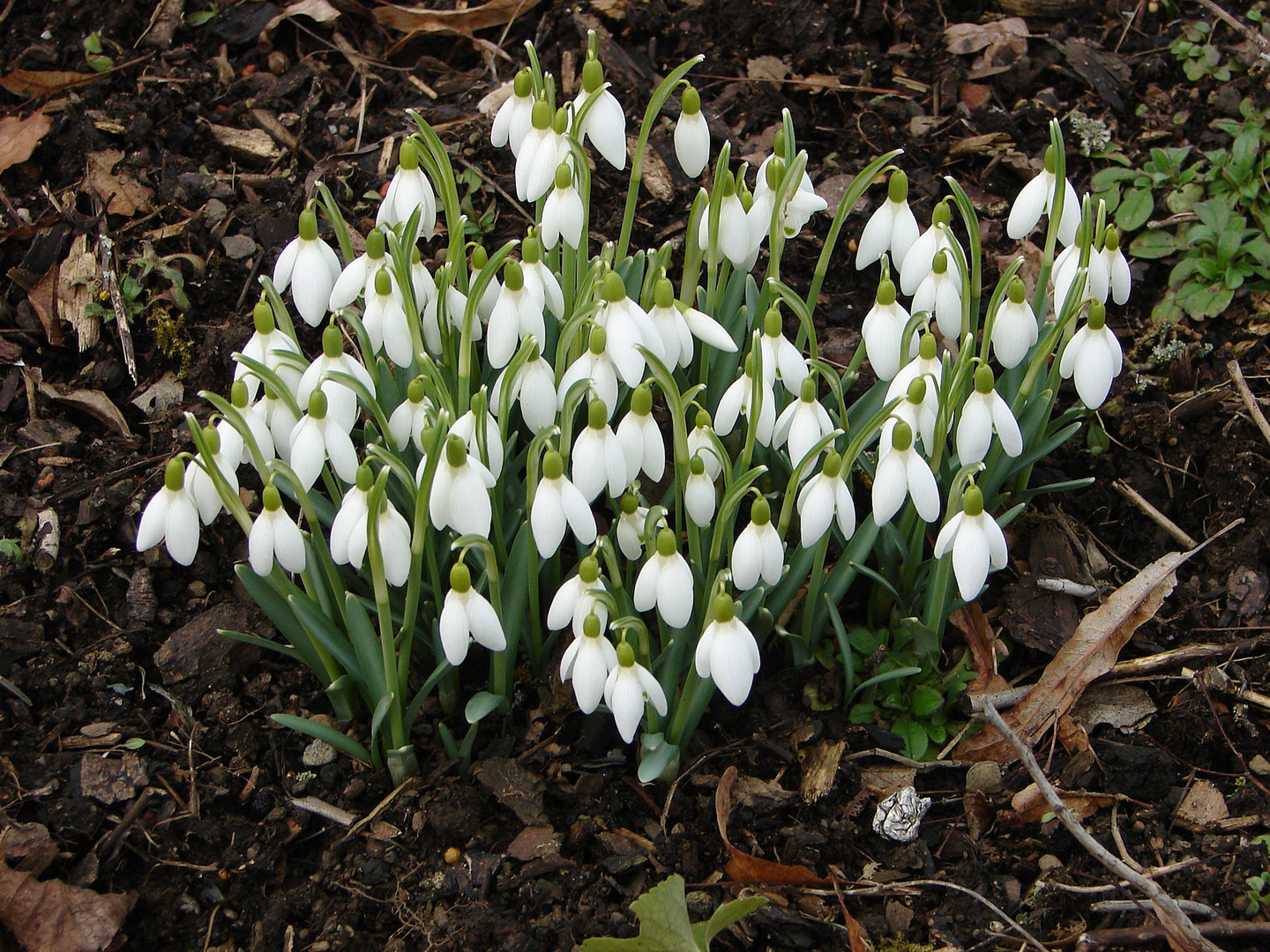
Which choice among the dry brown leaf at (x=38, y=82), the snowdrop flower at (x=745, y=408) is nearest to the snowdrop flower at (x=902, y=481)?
the snowdrop flower at (x=745, y=408)

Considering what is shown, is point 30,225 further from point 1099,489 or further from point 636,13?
point 1099,489

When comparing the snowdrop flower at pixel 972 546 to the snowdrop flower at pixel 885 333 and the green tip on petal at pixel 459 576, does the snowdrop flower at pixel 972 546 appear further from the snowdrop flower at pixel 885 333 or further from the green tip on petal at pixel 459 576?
the green tip on petal at pixel 459 576

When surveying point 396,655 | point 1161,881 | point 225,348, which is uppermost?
point 225,348

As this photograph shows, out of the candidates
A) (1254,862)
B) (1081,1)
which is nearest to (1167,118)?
(1081,1)

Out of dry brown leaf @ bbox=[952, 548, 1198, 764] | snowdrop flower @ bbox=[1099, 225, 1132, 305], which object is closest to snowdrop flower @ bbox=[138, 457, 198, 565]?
dry brown leaf @ bbox=[952, 548, 1198, 764]

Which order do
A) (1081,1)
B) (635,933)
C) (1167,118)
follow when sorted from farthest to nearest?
(1081,1) < (1167,118) < (635,933)

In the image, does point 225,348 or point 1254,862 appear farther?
point 225,348

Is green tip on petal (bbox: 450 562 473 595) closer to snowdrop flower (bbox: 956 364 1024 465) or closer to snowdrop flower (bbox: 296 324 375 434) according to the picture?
snowdrop flower (bbox: 296 324 375 434)
